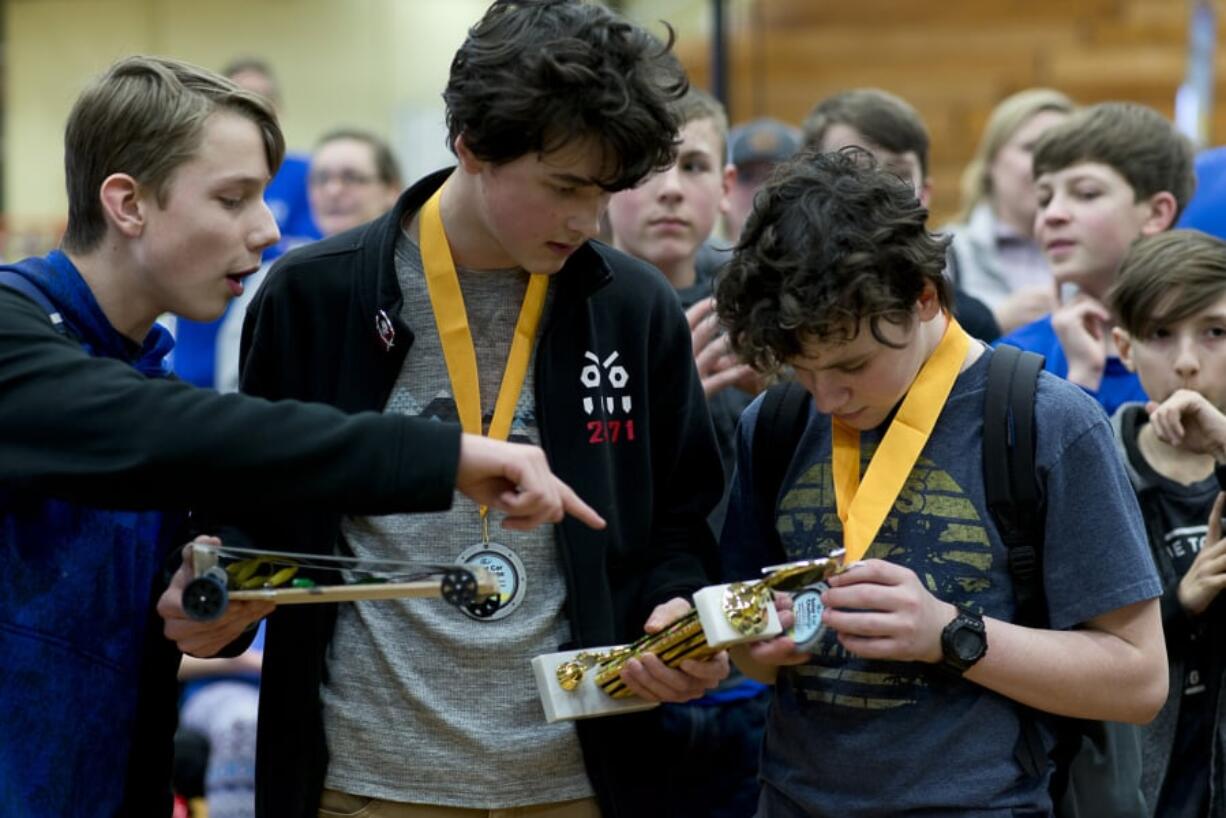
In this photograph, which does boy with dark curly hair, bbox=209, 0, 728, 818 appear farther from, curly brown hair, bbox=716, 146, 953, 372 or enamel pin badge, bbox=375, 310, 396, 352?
curly brown hair, bbox=716, 146, 953, 372

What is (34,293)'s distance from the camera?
2.37 m

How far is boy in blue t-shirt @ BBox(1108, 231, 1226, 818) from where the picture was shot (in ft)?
9.94

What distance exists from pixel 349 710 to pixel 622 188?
3.11 ft

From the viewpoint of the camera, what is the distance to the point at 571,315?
2660 millimetres

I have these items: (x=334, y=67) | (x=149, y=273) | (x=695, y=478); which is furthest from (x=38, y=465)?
(x=334, y=67)

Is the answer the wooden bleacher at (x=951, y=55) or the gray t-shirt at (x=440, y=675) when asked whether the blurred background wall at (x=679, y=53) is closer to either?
the wooden bleacher at (x=951, y=55)

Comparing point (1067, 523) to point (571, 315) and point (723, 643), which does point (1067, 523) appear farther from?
point (571, 315)

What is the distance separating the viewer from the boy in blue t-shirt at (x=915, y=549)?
2.37 m

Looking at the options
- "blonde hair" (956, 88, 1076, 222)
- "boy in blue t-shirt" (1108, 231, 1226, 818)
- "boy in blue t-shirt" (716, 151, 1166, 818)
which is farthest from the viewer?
"blonde hair" (956, 88, 1076, 222)

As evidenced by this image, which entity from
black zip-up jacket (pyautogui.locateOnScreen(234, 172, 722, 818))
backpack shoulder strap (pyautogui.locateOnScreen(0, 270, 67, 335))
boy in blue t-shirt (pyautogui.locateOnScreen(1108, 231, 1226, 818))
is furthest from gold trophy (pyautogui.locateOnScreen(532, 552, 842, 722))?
boy in blue t-shirt (pyautogui.locateOnScreen(1108, 231, 1226, 818))

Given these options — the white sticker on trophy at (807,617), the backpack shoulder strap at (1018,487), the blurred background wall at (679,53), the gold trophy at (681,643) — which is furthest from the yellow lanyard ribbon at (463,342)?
the blurred background wall at (679,53)

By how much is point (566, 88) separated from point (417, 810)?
3.81ft

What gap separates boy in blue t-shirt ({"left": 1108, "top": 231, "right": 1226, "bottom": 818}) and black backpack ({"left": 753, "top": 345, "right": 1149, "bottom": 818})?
0.38 metres

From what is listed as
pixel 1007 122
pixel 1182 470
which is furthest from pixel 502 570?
pixel 1007 122
